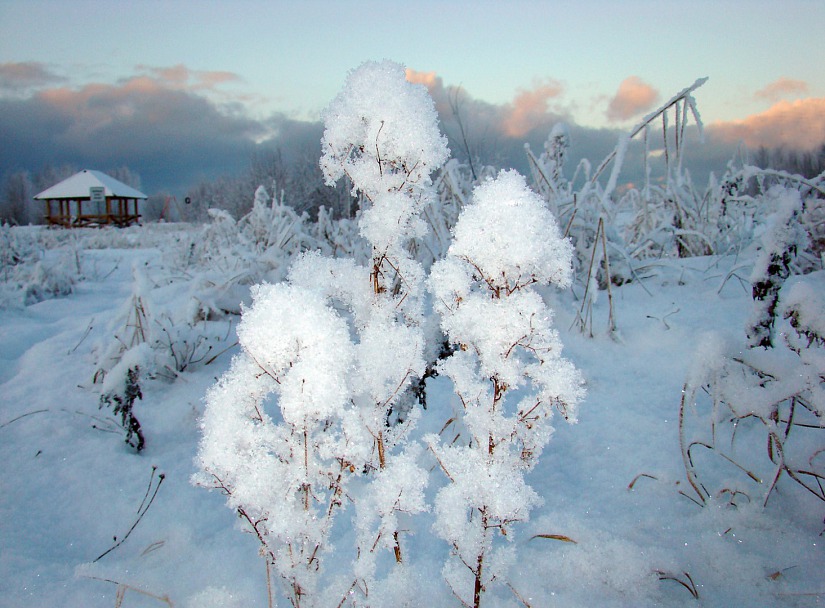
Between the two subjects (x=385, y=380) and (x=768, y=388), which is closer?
(x=385, y=380)

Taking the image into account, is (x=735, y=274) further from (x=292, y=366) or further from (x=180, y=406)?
(x=180, y=406)

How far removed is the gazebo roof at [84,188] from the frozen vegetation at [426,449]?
107ft

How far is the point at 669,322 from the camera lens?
205 cm

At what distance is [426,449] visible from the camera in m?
1.26

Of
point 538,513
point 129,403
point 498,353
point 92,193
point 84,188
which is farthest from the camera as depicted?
point 84,188

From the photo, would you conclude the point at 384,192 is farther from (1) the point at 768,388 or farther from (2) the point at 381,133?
(1) the point at 768,388

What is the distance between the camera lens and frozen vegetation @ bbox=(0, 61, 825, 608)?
872mm

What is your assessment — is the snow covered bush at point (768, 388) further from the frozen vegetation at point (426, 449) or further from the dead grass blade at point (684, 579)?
the dead grass blade at point (684, 579)

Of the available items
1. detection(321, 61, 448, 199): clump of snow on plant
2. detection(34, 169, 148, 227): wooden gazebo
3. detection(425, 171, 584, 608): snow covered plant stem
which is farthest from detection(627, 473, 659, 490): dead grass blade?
detection(34, 169, 148, 227): wooden gazebo

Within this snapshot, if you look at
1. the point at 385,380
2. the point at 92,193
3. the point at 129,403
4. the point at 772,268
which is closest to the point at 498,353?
the point at 385,380

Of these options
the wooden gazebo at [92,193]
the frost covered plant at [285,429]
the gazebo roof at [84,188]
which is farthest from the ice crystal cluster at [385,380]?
the gazebo roof at [84,188]

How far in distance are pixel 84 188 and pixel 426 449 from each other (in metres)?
35.2

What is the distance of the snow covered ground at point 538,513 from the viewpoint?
1041 mm


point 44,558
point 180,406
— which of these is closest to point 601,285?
point 180,406
